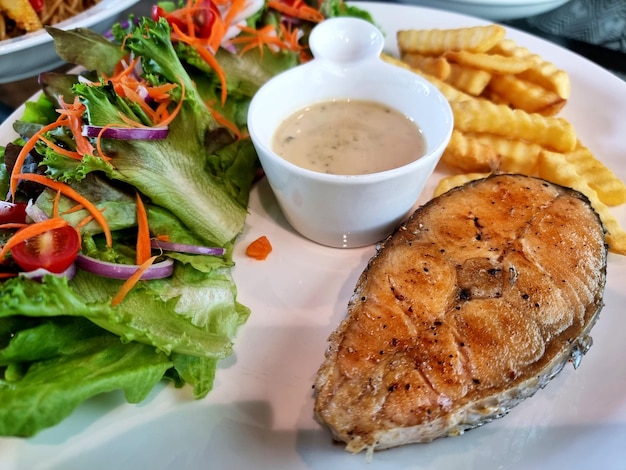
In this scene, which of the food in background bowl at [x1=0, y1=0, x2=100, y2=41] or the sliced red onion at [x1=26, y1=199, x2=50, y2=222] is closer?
the sliced red onion at [x1=26, y1=199, x2=50, y2=222]

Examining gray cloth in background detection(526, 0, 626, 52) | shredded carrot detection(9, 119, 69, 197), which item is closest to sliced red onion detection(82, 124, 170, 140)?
shredded carrot detection(9, 119, 69, 197)

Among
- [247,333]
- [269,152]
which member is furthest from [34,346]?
[269,152]

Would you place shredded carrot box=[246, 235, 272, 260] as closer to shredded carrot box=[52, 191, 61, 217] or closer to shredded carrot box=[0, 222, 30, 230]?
shredded carrot box=[52, 191, 61, 217]

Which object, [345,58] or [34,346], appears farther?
[345,58]

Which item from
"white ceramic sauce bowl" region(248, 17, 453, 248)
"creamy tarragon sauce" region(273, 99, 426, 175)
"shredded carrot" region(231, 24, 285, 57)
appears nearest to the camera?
"white ceramic sauce bowl" region(248, 17, 453, 248)

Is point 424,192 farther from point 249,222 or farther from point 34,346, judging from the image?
point 34,346

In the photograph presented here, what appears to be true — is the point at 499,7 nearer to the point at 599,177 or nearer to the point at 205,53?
the point at 599,177

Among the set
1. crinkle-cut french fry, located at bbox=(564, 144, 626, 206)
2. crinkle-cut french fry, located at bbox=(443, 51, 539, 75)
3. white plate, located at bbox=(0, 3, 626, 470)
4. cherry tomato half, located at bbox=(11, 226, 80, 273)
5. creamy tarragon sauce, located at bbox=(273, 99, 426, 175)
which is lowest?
white plate, located at bbox=(0, 3, 626, 470)
